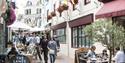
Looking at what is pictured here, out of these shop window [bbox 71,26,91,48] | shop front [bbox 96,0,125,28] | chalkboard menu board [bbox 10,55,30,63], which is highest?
shop front [bbox 96,0,125,28]

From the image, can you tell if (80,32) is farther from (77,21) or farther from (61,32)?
(61,32)

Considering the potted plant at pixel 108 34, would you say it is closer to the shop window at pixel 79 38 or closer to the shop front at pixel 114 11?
the shop front at pixel 114 11

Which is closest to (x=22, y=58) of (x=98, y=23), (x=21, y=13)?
(x=98, y=23)

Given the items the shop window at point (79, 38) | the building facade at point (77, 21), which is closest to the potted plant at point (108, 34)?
the building facade at point (77, 21)

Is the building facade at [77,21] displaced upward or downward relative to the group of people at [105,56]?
upward

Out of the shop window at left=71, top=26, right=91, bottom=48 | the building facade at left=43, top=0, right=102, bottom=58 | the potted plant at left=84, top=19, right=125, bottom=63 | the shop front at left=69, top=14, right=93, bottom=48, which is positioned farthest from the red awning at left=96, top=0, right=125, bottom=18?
the shop window at left=71, top=26, right=91, bottom=48

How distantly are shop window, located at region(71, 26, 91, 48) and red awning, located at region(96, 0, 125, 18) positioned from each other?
7.13 m

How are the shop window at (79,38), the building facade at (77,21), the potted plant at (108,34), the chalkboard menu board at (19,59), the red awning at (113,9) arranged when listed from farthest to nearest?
1. the shop window at (79,38)
2. the building facade at (77,21)
3. the red awning at (113,9)
4. the chalkboard menu board at (19,59)
5. the potted plant at (108,34)

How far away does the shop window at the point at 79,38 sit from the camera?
2644cm

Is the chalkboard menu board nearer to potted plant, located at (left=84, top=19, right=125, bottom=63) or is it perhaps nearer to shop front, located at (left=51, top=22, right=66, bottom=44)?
potted plant, located at (left=84, top=19, right=125, bottom=63)

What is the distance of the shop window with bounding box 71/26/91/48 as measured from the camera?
2644cm

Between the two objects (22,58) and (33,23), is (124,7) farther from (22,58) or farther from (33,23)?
(33,23)

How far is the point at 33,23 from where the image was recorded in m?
85.1

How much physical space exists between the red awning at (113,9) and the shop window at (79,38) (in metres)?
7.13
